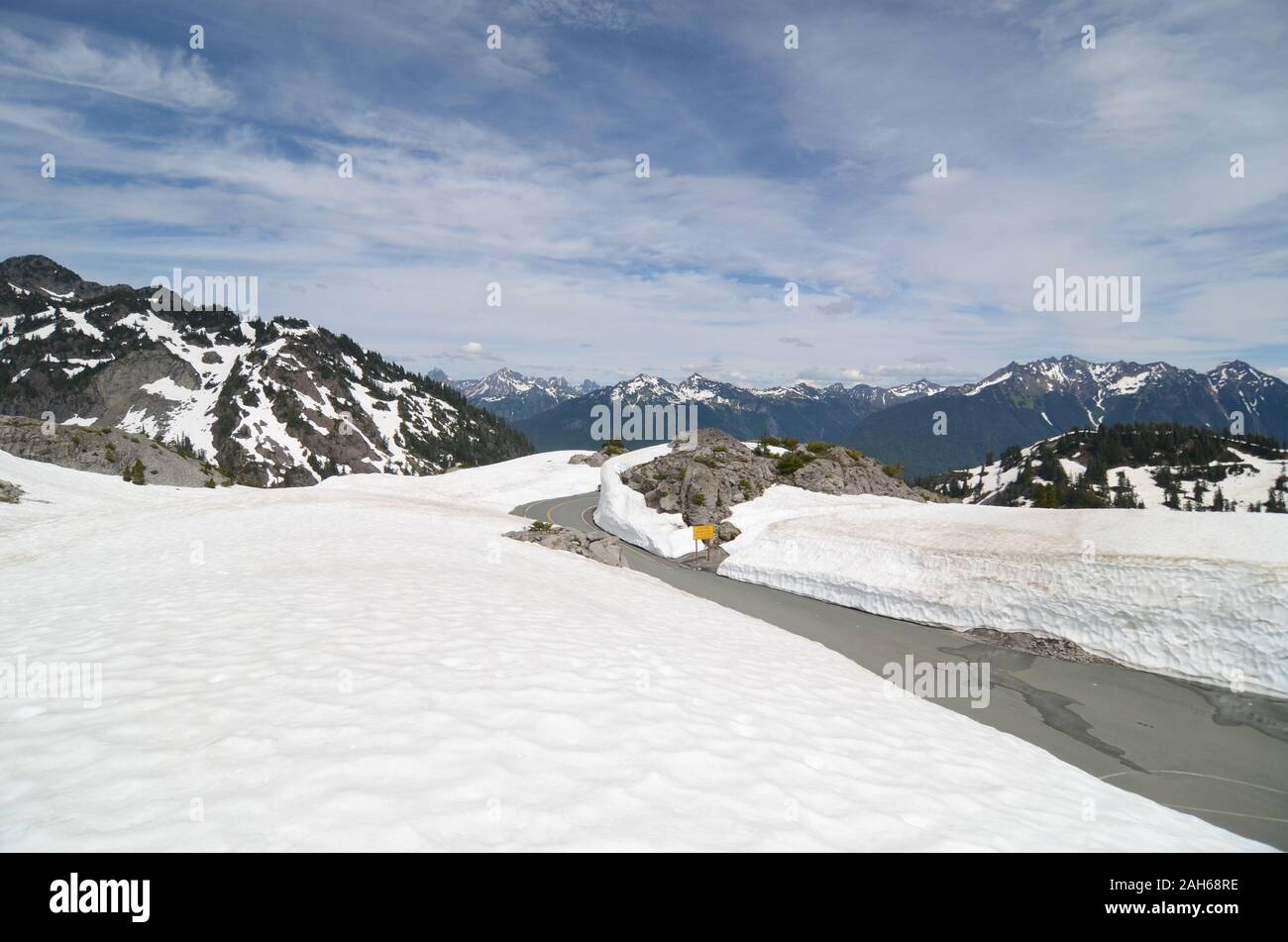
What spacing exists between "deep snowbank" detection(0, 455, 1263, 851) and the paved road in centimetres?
505

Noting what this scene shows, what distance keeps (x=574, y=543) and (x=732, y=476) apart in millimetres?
16242

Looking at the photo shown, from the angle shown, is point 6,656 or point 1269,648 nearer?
point 6,656

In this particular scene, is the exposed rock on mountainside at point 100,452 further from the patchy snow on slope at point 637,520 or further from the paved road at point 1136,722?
the paved road at point 1136,722

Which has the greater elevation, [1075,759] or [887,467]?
[887,467]

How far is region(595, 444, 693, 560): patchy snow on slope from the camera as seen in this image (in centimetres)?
3466

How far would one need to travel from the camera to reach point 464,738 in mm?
5754

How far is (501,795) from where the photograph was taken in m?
4.77

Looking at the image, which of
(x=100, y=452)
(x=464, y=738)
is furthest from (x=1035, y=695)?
(x=100, y=452)
